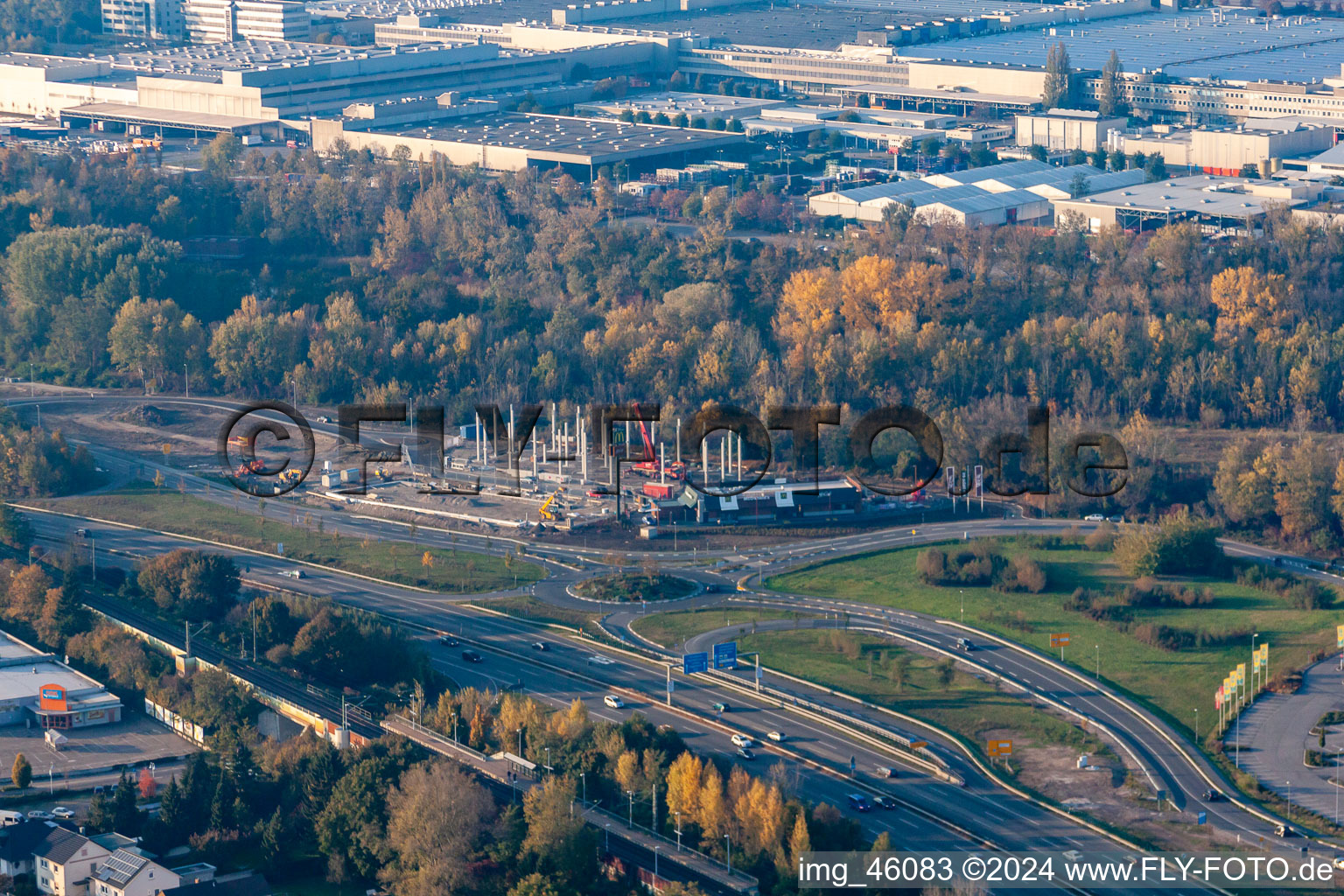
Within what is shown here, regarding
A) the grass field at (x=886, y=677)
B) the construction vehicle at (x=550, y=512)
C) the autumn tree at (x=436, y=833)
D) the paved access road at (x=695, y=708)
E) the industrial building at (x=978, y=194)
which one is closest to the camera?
the autumn tree at (x=436, y=833)

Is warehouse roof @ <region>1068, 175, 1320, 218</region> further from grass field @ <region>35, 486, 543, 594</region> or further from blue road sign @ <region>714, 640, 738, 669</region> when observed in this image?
blue road sign @ <region>714, 640, 738, 669</region>

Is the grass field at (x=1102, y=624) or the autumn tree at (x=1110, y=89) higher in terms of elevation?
the autumn tree at (x=1110, y=89)

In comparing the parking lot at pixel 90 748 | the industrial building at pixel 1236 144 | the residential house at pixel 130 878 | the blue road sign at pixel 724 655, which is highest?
the industrial building at pixel 1236 144

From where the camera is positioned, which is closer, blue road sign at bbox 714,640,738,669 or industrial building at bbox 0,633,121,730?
industrial building at bbox 0,633,121,730

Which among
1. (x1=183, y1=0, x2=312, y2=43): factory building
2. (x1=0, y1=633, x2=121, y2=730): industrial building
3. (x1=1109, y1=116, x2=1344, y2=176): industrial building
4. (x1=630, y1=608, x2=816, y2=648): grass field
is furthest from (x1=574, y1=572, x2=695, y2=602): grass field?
(x1=183, y1=0, x2=312, y2=43): factory building

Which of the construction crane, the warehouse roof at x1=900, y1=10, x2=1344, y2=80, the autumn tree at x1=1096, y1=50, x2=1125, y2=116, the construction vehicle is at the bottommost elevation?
the construction vehicle

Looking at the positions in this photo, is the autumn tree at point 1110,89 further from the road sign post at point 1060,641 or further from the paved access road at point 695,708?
the paved access road at point 695,708

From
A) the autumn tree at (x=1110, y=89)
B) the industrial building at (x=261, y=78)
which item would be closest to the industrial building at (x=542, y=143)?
the industrial building at (x=261, y=78)
